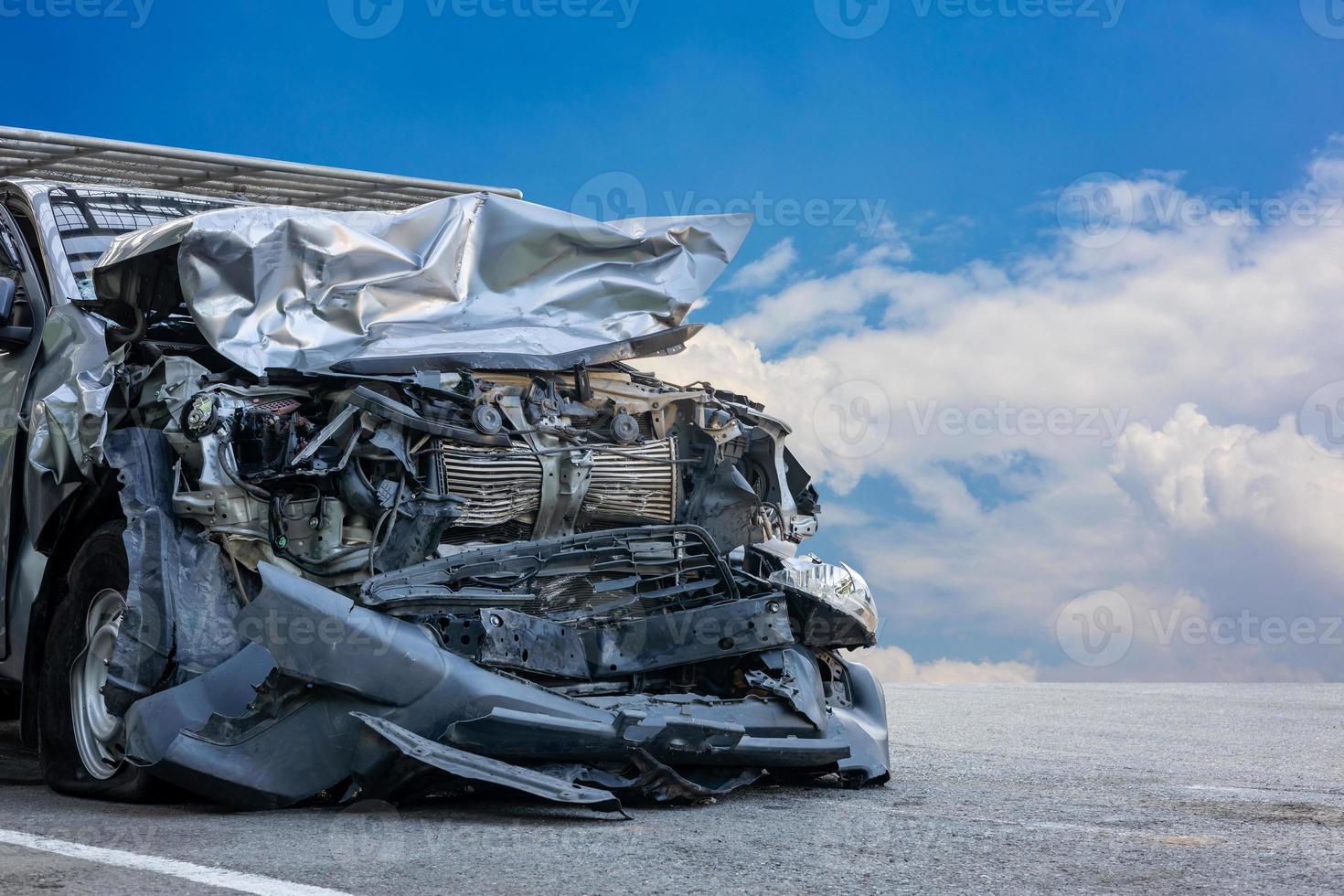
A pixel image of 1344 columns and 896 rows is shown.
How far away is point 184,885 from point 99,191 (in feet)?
14.7

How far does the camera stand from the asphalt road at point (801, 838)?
360cm

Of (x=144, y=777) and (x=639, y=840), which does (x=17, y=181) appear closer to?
(x=144, y=777)

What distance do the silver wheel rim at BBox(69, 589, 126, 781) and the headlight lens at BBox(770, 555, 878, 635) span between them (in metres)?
2.74

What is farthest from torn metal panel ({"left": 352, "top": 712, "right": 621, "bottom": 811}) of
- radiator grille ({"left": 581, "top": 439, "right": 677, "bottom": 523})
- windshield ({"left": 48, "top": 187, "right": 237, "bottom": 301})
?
windshield ({"left": 48, "top": 187, "right": 237, "bottom": 301})

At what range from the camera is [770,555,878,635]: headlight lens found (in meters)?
5.90

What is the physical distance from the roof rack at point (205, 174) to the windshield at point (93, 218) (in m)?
1.10

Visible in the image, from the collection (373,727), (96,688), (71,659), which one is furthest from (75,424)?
(373,727)

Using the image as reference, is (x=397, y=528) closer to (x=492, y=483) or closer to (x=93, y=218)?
(x=492, y=483)

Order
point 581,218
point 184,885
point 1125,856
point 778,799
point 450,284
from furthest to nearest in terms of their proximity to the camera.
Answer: point 581,218 < point 450,284 < point 778,799 < point 1125,856 < point 184,885

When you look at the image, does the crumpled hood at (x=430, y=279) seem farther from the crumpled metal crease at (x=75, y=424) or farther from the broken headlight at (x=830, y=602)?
the broken headlight at (x=830, y=602)

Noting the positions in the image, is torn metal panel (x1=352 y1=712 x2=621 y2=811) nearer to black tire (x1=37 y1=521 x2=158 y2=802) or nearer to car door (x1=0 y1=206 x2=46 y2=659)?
black tire (x1=37 y1=521 x2=158 y2=802)

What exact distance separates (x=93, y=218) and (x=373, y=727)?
11.5ft

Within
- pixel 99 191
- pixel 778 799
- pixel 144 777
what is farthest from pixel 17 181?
pixel 778 799

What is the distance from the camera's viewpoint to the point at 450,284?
615 cm
